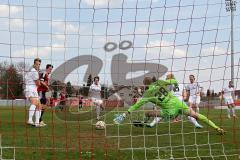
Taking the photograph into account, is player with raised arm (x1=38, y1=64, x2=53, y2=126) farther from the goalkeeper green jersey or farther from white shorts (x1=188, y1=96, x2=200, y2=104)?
white shorts (x1=188, y1=96, x2=200, y2=104)

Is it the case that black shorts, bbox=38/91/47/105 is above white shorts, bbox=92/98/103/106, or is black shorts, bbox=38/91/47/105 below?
above

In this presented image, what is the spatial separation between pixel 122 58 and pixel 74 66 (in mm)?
883

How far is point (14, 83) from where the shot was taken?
906cm

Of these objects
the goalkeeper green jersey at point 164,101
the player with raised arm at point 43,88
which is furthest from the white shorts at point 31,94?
the goalkeeper green jersey at point 164,101

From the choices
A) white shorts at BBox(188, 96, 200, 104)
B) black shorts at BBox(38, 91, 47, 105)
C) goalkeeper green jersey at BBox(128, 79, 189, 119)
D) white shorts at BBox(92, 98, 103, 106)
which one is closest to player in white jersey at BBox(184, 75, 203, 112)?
white shorts at BBox(188, 96, 200, 104)

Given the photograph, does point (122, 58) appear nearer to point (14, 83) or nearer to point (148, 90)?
point (14, 83)

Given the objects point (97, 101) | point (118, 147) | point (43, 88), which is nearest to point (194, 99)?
point (97, 101)

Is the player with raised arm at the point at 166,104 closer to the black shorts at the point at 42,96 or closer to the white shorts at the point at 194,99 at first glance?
the white shorts at the point at 194,99

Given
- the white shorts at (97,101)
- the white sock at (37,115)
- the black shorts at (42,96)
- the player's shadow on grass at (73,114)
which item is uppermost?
the black shorts at (42,96)

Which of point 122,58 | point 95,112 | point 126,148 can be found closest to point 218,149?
point 126,148

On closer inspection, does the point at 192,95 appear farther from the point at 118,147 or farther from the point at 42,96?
the point at 42,96

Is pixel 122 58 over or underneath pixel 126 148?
over

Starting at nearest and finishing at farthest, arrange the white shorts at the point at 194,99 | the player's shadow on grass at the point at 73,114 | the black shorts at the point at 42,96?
1. the white shorts at the point at 194,99
2. the black shorts at the point at 42,96
3. the player's shadow on grass at the point at 73,114

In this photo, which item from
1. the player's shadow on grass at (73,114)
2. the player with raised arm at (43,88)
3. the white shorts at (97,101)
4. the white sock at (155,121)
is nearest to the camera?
the player with raised arm at (43,88)
